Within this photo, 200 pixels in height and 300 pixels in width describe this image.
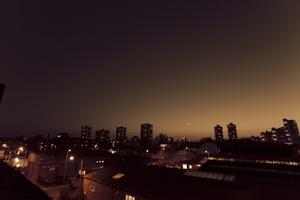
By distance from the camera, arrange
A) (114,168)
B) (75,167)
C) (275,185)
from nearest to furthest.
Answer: (275,185)
(114,168)
(75,167)

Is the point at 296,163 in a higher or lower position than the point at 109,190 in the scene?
higher

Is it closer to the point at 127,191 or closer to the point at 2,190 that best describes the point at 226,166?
the point at 127,191

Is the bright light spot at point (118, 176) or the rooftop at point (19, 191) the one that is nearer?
the rooftop at point (19, 191)

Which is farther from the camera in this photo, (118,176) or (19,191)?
(118,176)

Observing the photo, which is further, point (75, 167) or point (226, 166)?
point (75, 167)

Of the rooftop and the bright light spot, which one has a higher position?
the rooftop

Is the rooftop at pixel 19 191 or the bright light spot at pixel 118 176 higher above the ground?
the rooftop at pixel 19 191

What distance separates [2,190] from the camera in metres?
4.07

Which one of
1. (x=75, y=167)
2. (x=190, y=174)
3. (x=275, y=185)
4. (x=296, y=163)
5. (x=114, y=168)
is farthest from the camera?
(x=75, y=167)

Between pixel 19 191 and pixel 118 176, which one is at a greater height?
pixel 19 191

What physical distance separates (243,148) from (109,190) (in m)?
105

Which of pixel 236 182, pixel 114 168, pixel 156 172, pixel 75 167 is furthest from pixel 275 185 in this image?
pixel 75 167

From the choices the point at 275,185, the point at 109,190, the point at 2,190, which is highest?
the point at 2,190

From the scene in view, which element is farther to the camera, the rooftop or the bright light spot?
the bright light spot
